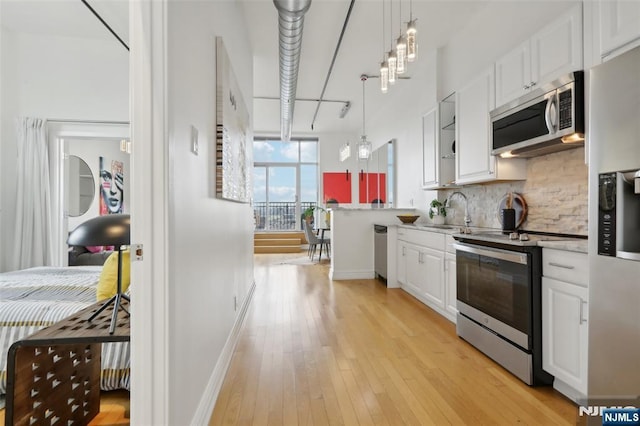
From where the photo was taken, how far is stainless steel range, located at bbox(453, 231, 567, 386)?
1995mm

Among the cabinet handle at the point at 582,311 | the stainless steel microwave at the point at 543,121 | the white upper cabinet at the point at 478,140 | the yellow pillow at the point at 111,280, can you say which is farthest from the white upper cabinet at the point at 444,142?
the yellow pillow at the point at 111,280

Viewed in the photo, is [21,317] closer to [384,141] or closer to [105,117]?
[105,117]

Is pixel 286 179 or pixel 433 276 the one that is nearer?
pixel 433 276

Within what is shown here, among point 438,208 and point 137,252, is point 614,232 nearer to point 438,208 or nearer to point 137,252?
point 137,252

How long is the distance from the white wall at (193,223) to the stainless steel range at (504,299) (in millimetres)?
1972

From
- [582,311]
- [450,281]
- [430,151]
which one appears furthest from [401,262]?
[582,311]

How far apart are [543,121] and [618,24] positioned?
691 mm

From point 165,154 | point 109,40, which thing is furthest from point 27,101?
point 165,154

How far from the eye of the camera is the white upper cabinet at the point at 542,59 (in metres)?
2.11

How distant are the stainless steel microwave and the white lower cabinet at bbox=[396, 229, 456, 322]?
3.61 ft

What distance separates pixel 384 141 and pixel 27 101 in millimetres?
5743

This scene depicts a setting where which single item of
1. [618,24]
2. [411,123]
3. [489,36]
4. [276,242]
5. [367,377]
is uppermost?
[489,36]

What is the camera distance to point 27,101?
396cm

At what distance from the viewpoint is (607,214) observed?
1491 millimetres
